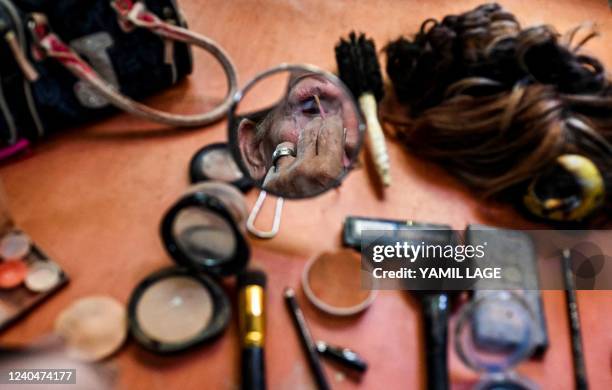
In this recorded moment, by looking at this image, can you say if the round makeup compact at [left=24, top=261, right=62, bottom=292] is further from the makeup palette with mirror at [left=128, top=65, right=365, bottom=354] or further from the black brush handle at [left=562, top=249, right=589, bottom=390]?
the black brush handle at [left=562, top=249, right=589, bottom=390]

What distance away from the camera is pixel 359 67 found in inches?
27.7

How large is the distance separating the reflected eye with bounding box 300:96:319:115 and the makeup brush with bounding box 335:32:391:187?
14 cm

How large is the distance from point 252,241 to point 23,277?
0.80ft

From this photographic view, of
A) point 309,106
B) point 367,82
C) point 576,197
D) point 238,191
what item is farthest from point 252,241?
point 576,197

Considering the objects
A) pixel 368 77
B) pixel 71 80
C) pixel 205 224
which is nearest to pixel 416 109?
pixel 368 77

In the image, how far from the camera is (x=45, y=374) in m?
0.33

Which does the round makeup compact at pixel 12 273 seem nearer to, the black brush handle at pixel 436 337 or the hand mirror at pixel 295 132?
the hand mirror at pixel 295 132

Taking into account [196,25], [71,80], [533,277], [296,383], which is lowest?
[296,383]

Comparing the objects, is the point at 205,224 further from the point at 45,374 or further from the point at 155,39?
the point at 155,39

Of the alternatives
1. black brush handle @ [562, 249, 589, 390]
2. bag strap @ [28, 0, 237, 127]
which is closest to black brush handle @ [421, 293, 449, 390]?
black brush handle @ [562, 249, 589, 390]

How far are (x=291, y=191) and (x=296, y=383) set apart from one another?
198 mm

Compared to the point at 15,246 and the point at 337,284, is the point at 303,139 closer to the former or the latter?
the point at 337,284

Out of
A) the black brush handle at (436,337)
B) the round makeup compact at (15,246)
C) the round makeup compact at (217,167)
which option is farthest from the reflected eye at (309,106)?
the round makeup compact at (15,246)

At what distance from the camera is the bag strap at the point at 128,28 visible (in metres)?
0.61
